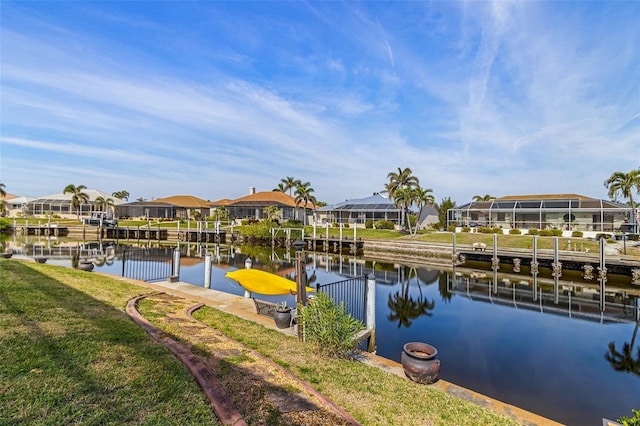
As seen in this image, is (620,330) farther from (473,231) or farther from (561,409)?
(473,231)

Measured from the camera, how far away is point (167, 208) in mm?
58719

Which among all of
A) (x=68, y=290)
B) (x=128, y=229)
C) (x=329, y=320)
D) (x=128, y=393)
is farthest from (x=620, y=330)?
(x=128, y=229)

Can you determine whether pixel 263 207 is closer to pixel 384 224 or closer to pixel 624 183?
pixel 384 224

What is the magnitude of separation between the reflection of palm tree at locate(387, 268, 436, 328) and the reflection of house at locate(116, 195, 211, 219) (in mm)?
49404

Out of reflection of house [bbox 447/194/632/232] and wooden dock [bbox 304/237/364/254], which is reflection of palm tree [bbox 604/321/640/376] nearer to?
wooden dock [bbox 304/237/364/254]

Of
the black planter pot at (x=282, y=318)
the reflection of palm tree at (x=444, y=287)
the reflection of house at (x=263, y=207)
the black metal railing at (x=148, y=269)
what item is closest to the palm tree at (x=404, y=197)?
the reflection of house at (x=263, y=207)

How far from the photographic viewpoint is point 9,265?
11328mm

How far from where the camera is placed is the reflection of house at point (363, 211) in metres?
45.5

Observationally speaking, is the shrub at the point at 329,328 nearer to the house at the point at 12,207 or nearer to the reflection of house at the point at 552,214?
the reflection of house at the point at 552,214

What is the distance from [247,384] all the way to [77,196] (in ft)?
214

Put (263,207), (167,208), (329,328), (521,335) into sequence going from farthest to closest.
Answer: (167,208) < (263,207) < (521,335) < (329,328)

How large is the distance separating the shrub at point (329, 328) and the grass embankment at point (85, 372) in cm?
240

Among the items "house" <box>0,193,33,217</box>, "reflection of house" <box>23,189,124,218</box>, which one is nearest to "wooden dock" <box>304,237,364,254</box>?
"reflection of house" <box>23,189,124,218</box>

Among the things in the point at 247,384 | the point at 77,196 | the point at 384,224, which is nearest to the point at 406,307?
the point at 247,384
